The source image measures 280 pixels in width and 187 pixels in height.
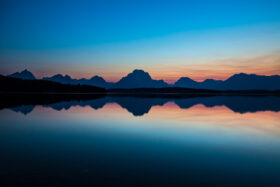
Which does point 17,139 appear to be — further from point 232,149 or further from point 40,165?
point 232,149

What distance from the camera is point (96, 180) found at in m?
7.87

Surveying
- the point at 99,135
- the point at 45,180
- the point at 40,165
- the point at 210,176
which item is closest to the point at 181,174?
the point at 210,176

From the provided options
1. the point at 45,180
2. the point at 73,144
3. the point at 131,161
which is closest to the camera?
the point at 45,180

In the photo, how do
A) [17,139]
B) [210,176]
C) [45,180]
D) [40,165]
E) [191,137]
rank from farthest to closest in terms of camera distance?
[191,137], [17,139], [40,165], [210,176], [45,180]

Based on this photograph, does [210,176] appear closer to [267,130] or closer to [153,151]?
[153,151]

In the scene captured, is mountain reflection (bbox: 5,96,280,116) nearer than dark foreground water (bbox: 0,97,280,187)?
No

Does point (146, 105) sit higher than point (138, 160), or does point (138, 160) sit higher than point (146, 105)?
point (138, 160)

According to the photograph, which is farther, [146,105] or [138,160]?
[146,105]

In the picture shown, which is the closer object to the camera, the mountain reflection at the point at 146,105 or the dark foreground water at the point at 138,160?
the dark foreground water at the point at 138,160

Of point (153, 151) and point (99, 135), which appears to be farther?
point (99, 135)

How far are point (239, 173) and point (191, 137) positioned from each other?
25.8 ft

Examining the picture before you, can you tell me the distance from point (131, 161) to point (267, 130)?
54.6 ft

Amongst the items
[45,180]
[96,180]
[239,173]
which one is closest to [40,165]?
[45,180]

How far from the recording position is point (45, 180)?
25.3ft
